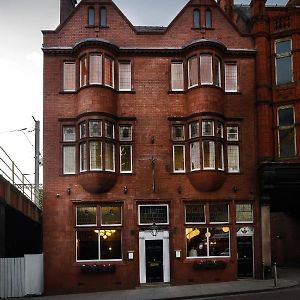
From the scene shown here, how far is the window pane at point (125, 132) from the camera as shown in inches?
1159

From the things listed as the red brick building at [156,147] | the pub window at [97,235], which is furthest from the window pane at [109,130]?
the pub window at [97,235]

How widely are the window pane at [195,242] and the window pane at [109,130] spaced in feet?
20.2

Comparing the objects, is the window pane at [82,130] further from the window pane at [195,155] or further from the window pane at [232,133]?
the window pane at [232,133]

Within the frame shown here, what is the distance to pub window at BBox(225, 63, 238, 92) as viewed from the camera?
30531mm

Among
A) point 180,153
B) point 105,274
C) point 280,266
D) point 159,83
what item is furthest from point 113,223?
point 280,266

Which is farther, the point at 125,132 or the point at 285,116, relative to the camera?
the point at 285,116

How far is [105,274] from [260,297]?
8.18m

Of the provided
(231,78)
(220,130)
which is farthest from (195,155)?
(231,78)

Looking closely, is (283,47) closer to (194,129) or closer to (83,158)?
(194,129)

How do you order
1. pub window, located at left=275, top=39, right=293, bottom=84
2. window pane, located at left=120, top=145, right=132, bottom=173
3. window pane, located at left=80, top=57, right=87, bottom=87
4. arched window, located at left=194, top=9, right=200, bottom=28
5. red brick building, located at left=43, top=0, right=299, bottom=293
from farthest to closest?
1. arched window, located at left=194, top=9, right=200, bottom=28
2. pub window, located at left=275, top=39, right=293, bottom=84
3. window pane, located at left=120, top=145, right=132, bottom=173
4. window pane, located at left=80, top=57, right=87, bottom=87
5. red brick building, located at left=43, top=0, right=299, bottom=293

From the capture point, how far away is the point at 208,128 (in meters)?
29.2

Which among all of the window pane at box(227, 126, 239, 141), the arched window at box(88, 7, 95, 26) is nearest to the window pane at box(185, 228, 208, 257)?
the window pane at box(227, 126, 239, 141)

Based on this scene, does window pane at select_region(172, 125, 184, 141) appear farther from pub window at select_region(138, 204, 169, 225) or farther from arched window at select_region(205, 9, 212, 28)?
arched window at select_region(205, 9, 212, 28)

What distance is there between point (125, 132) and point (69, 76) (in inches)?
164
